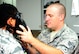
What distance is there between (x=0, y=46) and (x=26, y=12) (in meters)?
2.41

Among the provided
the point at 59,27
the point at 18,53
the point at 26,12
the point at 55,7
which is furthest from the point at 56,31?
the point at 26,12

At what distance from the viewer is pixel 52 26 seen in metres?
2.20

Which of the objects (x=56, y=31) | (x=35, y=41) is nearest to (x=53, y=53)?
(x=35, y=41)

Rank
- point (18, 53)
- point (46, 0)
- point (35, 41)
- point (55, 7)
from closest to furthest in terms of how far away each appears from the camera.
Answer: point (18, 53) → point (35, 41) → point (55, 7) → point (46, 0)

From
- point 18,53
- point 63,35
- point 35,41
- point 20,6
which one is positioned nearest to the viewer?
point 18,53

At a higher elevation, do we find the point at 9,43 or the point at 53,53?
the point at 9,43

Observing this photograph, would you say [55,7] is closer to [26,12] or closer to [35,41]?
[35,41]

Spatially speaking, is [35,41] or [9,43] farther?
[35,41]

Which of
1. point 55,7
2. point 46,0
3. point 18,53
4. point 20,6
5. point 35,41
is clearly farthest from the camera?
point 20,6

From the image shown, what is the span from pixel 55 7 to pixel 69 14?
0.54 metres

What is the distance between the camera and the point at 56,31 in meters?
2.20

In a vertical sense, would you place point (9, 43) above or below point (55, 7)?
below

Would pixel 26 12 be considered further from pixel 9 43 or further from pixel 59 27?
pixel 9 43

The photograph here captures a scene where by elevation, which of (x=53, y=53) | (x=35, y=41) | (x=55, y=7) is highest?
(x=55, y=7)
